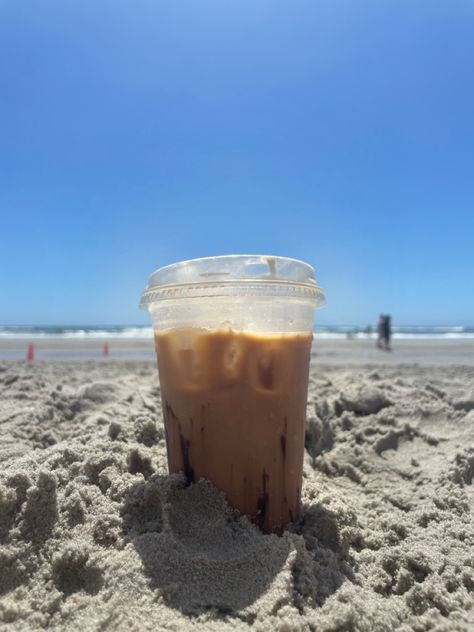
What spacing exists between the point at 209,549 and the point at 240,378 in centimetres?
62

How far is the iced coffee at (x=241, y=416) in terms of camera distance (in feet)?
5.41

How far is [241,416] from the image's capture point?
1.65 meters

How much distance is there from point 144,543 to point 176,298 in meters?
0.93

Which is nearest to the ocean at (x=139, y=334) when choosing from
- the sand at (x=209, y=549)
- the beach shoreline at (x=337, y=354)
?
the beach shoreline at (x=337, y=354)

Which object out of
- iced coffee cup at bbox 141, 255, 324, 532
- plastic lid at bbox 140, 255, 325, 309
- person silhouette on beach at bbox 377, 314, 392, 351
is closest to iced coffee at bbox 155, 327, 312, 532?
iced coffee cup at bbox 141, 255, 324, 532

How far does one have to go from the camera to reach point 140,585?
1.25 m

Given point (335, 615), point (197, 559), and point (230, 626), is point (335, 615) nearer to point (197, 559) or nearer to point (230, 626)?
point (230, 626)

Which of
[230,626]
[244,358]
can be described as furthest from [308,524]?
[244,358]

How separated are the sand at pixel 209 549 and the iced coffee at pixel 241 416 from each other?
0.09 meters

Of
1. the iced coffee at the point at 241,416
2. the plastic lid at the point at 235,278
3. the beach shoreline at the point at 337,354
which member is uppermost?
the plastic lid at the point at 235,278

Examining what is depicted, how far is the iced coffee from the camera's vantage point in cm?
165

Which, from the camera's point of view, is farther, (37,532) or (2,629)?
(37,532)

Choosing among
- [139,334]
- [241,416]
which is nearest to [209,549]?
[241,416]

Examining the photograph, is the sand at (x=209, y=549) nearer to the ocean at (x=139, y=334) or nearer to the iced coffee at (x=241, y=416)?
the iced coffee at (x=241, y=416)
